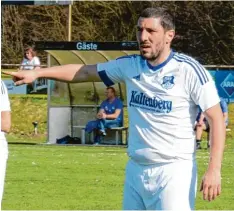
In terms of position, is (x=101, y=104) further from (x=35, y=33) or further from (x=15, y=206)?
(x=35, y=33)

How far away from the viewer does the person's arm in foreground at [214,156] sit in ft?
20.8

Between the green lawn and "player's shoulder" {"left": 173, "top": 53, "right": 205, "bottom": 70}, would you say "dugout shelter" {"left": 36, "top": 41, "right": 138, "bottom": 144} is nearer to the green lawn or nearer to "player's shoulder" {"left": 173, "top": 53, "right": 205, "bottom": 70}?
the green lawn

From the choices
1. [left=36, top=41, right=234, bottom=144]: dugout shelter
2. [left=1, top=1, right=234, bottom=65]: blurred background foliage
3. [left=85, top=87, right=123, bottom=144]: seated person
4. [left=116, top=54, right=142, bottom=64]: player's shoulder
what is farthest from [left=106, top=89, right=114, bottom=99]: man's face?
[left=1, top=1, right=234, bottom=65]: blurred background foliage

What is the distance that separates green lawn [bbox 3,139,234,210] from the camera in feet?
39.2

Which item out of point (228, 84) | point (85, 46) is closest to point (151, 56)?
point (85, 46)

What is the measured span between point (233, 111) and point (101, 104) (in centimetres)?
779

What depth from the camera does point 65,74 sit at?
6.88 m

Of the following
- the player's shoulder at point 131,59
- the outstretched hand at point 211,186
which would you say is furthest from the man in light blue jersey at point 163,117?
the outstretched hand at point 211,186

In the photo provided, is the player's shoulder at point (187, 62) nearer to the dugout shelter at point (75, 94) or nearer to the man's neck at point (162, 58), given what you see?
the man's neck at point (162, 58)

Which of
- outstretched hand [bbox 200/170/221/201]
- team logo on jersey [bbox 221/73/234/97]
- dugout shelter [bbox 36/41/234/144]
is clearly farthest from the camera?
team logo on jersey [bbox 221/73/234/97]

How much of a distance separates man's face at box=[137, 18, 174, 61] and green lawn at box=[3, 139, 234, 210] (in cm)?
534

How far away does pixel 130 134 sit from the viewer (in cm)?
674

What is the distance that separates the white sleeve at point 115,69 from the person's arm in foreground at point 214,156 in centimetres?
75

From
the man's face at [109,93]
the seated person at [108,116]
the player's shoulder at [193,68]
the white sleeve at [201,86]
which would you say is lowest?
the seated person at [108,116]
